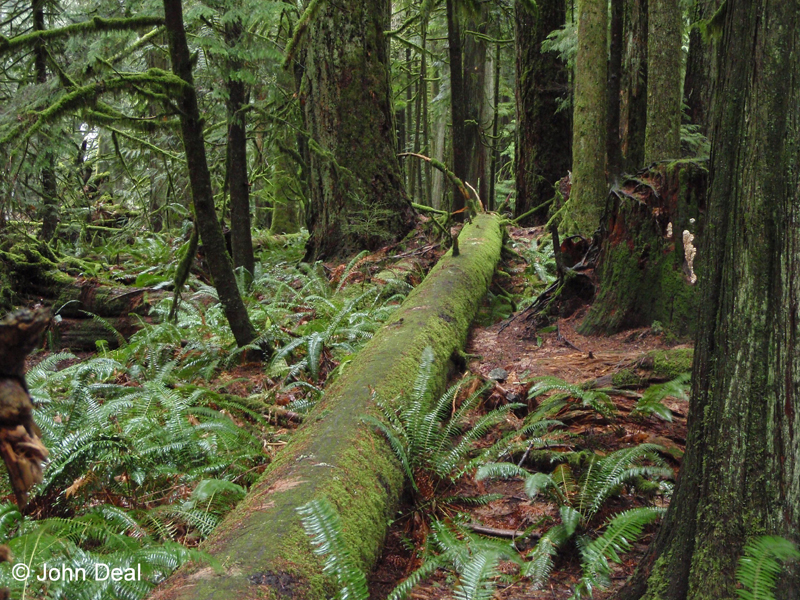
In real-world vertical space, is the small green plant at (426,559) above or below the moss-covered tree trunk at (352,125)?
below

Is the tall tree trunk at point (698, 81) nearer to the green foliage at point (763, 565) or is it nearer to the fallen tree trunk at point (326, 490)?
the fallen tree trunk at point (326, 490)

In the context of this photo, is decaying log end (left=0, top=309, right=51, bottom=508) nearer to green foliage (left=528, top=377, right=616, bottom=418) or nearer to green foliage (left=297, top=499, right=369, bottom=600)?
green foliage (left=297, top=499, right=369, bottom=600)

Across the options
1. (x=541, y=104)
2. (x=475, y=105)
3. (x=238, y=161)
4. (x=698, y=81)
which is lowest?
(x=238, y=161)

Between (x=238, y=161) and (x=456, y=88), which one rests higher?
(x=456, y=88)

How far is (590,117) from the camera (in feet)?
28.1

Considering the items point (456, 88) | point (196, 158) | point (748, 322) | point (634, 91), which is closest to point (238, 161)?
point (196, 158)

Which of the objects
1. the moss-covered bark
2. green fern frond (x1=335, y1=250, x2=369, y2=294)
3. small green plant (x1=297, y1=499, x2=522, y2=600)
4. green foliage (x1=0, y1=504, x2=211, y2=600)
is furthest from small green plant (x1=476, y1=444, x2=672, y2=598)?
green fern frond (x1=335, y1=250, x2=369, y2=294)

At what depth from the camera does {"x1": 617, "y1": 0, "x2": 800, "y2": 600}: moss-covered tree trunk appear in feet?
5.13

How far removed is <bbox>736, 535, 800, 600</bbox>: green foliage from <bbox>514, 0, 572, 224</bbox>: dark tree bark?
10.7 m

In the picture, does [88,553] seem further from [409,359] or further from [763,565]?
[763,565]

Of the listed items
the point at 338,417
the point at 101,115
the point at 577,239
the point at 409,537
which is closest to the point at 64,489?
the point at 338,417

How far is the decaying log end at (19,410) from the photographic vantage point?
921 mm

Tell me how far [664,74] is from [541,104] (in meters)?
4.24

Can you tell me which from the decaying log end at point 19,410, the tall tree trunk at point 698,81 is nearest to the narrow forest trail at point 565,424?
the decaying log end at point 19,410
